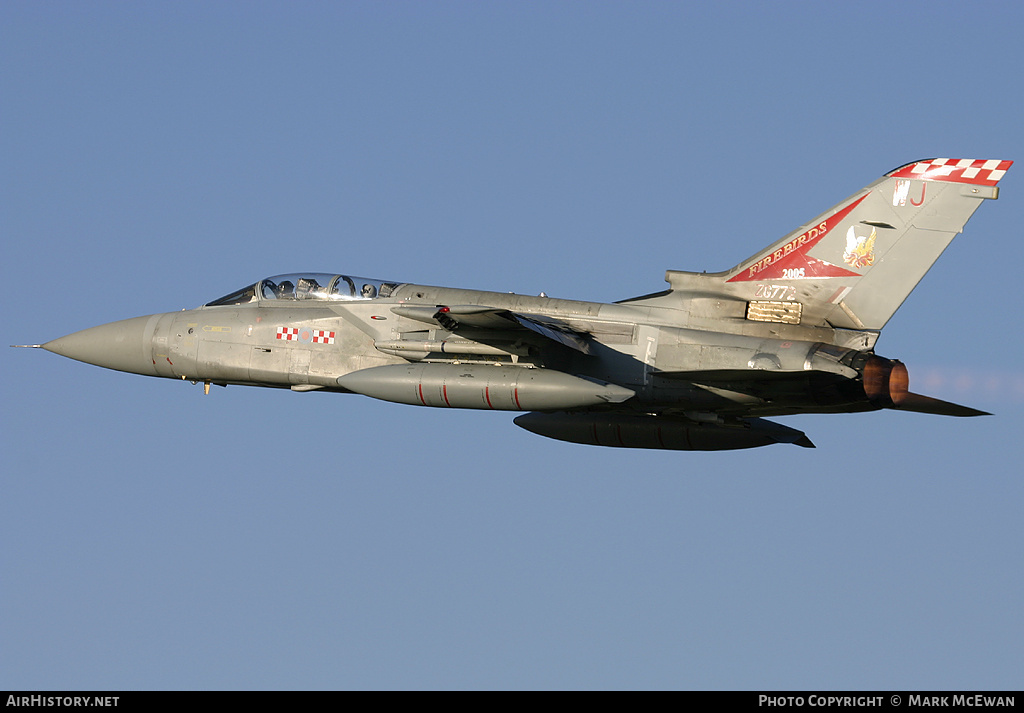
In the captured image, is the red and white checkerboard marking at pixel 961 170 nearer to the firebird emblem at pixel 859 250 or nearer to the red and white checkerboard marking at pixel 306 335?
the firebird emblem at pixel 859 250

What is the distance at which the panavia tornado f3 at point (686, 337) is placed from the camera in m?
18.4

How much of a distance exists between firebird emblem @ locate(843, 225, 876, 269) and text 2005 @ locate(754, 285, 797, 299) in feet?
2.85

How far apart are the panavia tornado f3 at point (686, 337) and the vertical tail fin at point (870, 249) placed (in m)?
0.02

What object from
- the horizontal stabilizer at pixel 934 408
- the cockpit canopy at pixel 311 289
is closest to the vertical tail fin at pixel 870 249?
the horizontal stabilizer at pixel 934 408

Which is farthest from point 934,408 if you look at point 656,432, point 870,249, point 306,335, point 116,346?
point 116,346

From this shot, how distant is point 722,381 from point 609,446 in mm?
3761

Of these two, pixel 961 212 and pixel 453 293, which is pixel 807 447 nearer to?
pixel 961 212

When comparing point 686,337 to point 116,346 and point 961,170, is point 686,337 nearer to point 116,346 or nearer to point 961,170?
point 961,170

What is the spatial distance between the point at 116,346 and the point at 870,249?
12385 millimetres

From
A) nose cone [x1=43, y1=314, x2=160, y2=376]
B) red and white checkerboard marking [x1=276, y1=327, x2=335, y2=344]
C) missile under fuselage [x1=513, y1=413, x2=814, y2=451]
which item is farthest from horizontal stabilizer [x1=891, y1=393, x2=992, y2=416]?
nose cone [x1=43, y1=314, x2=160, y2=376]

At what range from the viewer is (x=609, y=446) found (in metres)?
22.0

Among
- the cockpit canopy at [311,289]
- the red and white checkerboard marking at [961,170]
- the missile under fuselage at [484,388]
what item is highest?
the red and white checkerboard marking at [961,170]

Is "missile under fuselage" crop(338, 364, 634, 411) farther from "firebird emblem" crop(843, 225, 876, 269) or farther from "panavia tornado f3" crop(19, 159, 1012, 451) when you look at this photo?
"firebird emblem" crop(843, 225, 876, 269)
